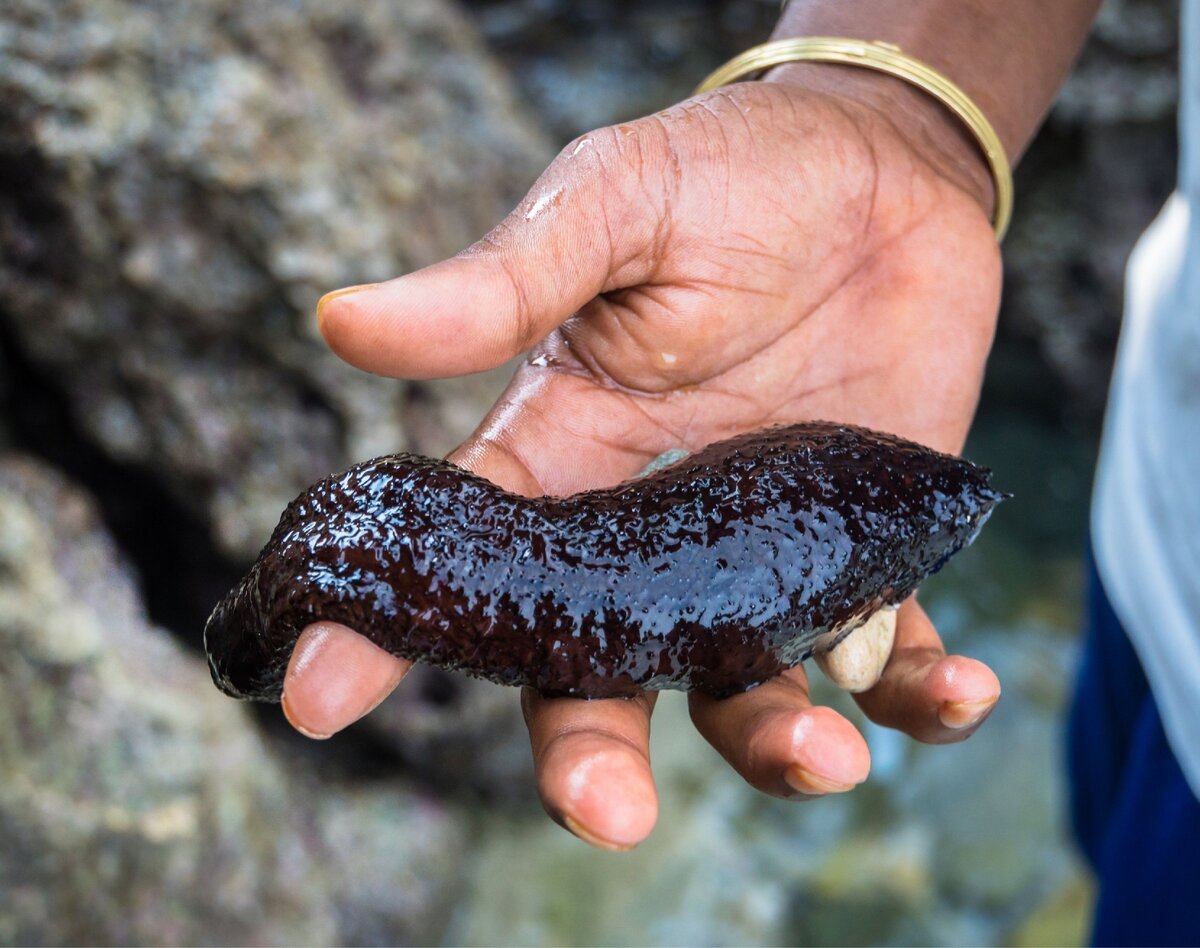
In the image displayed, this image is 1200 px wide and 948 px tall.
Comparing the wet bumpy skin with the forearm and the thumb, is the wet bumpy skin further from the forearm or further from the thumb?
the forearm

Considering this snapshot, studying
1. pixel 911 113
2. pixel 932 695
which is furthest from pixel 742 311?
pixel 932 695

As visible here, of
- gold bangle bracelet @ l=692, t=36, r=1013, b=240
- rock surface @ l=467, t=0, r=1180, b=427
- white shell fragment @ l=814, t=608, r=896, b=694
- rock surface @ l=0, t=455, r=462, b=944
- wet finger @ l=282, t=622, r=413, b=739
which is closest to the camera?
wet finger @ l=282, t=622, r=413, b=739

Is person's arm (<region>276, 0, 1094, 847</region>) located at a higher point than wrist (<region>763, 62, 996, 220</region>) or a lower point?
lower

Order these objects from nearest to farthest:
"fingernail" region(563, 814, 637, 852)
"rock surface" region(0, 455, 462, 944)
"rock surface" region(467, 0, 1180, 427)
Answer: "fingernail" region(563, 814, 637, 852)
"rock surface" region(0, 455, 462, 944)
"rock surface" region(467, 0, 1180, 427)

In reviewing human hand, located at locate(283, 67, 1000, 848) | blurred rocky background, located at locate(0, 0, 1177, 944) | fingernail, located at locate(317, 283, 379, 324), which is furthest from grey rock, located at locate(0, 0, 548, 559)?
fingernail, located at locate(317, 283, 379, 324)

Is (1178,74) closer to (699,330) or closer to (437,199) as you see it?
(437,199)

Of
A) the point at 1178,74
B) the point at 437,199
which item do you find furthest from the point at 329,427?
the point at 1178,74

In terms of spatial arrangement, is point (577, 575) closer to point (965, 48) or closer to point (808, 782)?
point (808, 782)
